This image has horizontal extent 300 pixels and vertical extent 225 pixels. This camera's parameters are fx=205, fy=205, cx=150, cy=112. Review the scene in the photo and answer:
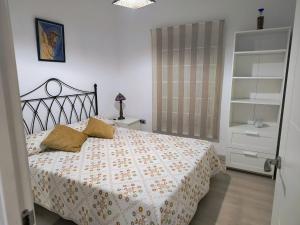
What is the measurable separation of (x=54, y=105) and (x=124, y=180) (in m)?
1.78

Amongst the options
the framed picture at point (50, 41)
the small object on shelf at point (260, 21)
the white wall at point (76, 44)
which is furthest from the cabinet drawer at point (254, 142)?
the framed picture at point (50, 41)

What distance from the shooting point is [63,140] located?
7.86ft

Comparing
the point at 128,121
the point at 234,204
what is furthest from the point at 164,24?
the point at 234,204

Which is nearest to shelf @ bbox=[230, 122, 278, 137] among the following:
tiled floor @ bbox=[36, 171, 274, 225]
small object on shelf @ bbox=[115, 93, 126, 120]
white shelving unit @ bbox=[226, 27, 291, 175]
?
white shelving unit @ bbox=[226, 27, 291, 175]

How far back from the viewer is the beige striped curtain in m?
3.19

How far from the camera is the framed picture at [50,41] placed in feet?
8.61

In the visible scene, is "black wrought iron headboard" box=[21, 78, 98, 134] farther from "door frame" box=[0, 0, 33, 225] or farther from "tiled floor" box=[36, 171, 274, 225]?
"door frame" box=[0, 0, 33, 225]

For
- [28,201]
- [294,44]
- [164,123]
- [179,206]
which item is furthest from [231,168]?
[28,201]

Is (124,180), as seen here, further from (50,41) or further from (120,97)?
(120,97)

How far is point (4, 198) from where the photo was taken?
0.49m

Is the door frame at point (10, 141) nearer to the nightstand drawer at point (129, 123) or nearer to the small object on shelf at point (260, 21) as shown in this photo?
the small object on shelf at point (260, 21)

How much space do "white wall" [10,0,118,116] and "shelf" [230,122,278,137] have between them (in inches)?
90.4

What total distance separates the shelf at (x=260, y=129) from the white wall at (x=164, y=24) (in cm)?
27

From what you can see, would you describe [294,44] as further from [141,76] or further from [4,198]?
[141,76]
